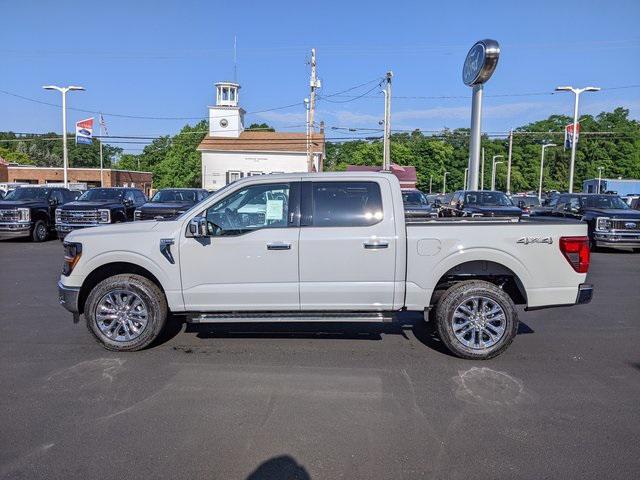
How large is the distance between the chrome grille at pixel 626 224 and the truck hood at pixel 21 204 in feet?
60.1

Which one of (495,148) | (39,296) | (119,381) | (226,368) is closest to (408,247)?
(226,368)

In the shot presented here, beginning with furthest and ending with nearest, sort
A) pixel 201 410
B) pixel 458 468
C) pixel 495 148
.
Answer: pixel 495 148 < pixel 201 410 < pixel 458 468

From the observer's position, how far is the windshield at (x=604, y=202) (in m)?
17.0

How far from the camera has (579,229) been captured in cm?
573

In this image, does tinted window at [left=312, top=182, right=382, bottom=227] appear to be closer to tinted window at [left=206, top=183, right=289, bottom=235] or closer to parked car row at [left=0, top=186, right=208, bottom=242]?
tinted window at [left=206, top=183, right=289, bottom=235]

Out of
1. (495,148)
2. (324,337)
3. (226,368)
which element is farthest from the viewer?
(495,148)

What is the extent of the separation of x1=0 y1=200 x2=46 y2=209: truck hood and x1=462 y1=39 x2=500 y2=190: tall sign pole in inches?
767

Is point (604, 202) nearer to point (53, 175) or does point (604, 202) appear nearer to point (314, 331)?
point (314, 331)

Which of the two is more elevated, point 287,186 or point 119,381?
point 287,186

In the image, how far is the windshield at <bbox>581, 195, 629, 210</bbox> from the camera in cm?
1697

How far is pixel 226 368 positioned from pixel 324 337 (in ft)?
4.97

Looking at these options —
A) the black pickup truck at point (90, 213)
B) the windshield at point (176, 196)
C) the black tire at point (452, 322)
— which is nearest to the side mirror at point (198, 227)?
the black tire at point (452, 322)

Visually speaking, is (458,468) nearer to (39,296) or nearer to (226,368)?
(226,368)

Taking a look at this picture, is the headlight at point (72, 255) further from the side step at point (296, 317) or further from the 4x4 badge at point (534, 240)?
the 4x4 badge at point (534, 240)
